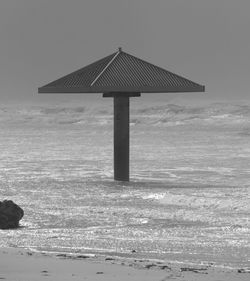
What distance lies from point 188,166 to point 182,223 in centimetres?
1221

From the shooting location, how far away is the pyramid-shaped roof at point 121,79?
18.4 meters

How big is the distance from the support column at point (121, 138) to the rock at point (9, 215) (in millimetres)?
8153

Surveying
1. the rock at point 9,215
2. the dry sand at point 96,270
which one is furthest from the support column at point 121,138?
the dry sand at point 96,270

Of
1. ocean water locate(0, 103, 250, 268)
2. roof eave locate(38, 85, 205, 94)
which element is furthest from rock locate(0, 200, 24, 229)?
roof eave locate(38, 85, 205, 94)

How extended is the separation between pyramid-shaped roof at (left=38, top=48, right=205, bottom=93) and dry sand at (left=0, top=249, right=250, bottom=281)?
34.0 ft

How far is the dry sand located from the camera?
273 inches

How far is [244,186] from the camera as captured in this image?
17.5 m

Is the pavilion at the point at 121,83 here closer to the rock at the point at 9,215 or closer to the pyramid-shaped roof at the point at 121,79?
the pyramid-shaped roof at the point at 121,79

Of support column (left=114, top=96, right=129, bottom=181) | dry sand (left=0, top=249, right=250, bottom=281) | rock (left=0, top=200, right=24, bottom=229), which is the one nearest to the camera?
dry sand (left=0, top=249, right=250, bottom=281)

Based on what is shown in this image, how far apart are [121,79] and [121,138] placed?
1.74 meters

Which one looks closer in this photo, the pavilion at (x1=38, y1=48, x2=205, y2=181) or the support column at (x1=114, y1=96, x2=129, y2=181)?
the pavilion at (x1=38, y1=48, x2=205, y2=181)

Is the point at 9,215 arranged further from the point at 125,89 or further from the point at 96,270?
the point at 125,89

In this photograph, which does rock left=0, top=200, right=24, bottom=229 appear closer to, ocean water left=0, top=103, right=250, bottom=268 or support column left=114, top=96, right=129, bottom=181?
ocean water left=0, top=103, right=250, bottom=268

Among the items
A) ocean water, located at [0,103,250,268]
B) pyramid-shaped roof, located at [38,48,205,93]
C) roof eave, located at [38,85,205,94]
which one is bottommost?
ocean water, located at [0,103,250,268]
